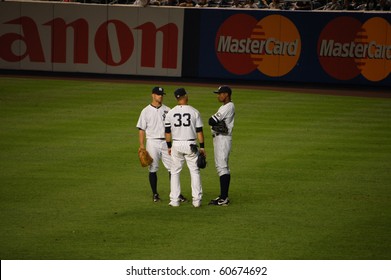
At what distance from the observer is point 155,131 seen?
12227 mm

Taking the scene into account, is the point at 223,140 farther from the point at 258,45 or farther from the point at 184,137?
the point at 258,45

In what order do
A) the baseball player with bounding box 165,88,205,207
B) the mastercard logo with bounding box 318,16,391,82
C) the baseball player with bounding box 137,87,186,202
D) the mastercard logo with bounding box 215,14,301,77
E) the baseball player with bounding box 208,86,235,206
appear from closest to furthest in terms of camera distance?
the baseball player with bounding box 165,88,205,207 < the baseball player with bounding box 208,86,235,206 < the baseball player with bounding box 137,87,186,202 < the mastercard logo with bounding box 318,16,391,82 < the mastercard logo with bounding box 215,14,301,77

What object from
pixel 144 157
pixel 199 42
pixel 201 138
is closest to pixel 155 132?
pixel 144 157

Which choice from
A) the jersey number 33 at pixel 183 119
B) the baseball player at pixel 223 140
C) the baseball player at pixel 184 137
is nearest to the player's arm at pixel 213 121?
the baseball player at pixel 223 140

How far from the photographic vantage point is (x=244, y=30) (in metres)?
28.6

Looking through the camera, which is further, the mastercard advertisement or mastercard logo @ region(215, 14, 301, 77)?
mastercard logo @ region(215, 14, 301, 77)

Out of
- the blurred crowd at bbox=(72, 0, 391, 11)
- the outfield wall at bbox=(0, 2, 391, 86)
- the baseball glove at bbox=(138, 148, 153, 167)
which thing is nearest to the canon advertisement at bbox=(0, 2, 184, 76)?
the outfield wall at bbox=(0, 2, 391, 86)

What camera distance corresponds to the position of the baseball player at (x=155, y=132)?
1221 centimetres

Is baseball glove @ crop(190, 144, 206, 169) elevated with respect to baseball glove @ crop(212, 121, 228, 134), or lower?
lower

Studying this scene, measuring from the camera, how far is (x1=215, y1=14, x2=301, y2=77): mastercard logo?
92.5 feet

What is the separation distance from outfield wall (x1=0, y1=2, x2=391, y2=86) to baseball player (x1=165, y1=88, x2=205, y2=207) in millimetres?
16529

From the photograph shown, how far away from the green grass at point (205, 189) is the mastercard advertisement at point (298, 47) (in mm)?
4952

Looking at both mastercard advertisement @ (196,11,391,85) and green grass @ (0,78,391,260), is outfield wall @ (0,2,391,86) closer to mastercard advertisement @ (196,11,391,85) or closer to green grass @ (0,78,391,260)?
mastercard advertisement @ (196,11,391,85)

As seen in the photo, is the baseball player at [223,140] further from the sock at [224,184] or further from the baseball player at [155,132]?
the baseball player at [155,132]
